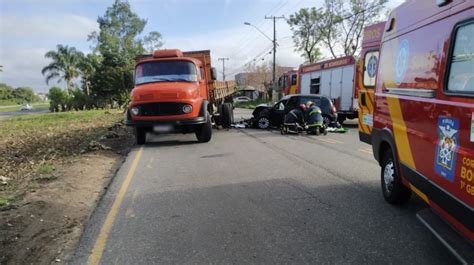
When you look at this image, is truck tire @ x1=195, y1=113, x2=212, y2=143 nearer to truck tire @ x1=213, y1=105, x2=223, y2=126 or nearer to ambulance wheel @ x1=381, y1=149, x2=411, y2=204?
truck tire @ x1=213, y1=105, x2=223, y2=126

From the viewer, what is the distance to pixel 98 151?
11719mm

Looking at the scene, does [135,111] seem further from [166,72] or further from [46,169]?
[46,169]

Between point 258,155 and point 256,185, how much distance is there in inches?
132

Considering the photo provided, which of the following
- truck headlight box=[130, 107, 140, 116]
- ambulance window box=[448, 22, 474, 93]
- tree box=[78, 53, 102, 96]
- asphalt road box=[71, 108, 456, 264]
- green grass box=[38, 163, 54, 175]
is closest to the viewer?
ambulance window box=[448, 22, 474, 93]

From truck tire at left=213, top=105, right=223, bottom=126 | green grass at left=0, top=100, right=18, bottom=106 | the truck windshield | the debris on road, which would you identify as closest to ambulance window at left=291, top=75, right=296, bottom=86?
truck tire at left=213, top=105, right=223, bottom=126

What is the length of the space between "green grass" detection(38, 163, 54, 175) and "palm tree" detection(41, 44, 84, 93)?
6668 cm

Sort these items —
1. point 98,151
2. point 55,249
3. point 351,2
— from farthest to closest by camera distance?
point 351,2
point 98,151
point 55,249

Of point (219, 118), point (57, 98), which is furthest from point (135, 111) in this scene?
point (57, 98)

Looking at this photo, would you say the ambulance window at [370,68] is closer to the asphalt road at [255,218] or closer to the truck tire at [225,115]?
the asphalt road at [255,218]

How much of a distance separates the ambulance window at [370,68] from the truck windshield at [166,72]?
517 cm

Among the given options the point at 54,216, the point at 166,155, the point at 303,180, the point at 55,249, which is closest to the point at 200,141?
the point at 166,155

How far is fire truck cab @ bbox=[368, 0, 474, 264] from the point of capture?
139 inches

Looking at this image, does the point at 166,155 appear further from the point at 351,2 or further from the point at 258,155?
the point at 351,2

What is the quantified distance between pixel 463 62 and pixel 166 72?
35.8ft
